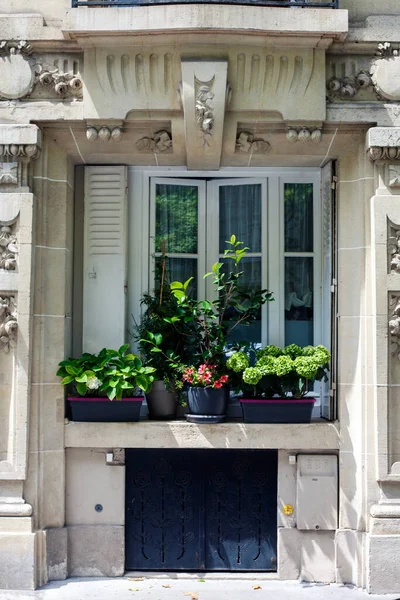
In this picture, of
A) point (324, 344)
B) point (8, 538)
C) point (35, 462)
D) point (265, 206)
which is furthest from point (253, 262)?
point (8, 538)

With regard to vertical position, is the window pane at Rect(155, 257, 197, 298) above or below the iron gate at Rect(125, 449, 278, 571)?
above

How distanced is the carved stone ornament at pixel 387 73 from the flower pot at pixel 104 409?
12.3ft

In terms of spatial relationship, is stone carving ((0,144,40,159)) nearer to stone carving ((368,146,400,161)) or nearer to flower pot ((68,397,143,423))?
flower pot ((68,397,143,423))

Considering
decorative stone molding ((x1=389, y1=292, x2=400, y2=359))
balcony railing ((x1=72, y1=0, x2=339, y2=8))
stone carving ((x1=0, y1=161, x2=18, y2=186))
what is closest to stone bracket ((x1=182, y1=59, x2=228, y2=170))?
balcony railing ((x1=72, y1=0, x2=339, y2=8))

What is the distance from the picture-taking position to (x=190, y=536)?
805 cm

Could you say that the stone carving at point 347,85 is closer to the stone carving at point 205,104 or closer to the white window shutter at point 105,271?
the stone carving at point 205,104

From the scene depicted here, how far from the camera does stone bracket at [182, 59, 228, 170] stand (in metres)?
7.39

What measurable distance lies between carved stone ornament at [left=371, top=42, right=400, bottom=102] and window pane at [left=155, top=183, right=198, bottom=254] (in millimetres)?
2230

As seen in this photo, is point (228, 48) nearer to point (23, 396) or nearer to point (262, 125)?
point (262, 125)

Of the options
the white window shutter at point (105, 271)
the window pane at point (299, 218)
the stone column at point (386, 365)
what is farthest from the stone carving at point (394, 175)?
the white window shutter at point (105, 271)

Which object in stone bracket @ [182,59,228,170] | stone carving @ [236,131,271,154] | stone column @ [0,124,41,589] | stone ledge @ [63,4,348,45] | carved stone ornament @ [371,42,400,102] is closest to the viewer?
stone ledge @ [63,4,348,45]

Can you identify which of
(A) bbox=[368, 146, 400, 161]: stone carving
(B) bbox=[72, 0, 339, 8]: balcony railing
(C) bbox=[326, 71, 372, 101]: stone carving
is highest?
(B) bbox=[72, 0, 339, 8]: balcony railing

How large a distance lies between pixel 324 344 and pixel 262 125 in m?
2.33

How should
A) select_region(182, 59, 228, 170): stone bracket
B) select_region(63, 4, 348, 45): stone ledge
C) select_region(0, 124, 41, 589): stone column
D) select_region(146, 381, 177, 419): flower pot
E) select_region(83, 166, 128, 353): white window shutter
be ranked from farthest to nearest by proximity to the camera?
select_region(83, 166, 128, 353): white window shutter < select_region(146, 381, 177, 419): flower pot < select_region(0, 124, 41, 589): stone column < select_region(182, 59, 228, 170): stone bracket < select_region(63, 4, 348, 45): stone ledge
